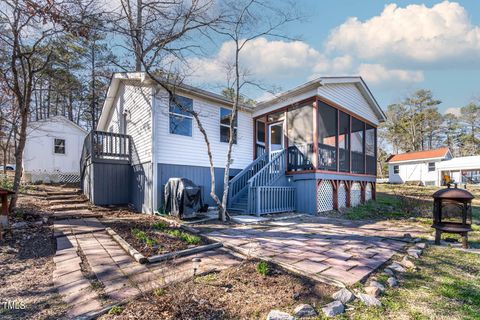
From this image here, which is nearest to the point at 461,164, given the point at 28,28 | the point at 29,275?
the point at 29,275

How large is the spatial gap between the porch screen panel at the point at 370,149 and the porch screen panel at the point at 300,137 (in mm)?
4113

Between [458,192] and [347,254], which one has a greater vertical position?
[458,192]

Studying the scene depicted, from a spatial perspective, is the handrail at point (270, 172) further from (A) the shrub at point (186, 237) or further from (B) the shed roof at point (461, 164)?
(B) the shed roof at point (461, 164)

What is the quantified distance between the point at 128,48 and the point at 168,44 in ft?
3.85

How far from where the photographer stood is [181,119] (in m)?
9.10

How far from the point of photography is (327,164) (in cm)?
987

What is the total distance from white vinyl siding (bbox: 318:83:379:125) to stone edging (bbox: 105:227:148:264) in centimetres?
772

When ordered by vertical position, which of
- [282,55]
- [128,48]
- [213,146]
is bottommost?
[213,146]

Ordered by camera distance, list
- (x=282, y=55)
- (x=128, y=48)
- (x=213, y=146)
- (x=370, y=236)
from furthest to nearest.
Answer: (x=213, y=146)
(x=282, y=55)
(x=128, y=48)
(x=370, y=236)

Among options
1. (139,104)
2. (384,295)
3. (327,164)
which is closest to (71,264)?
(384,295)

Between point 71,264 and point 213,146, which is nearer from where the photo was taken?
point 71,264

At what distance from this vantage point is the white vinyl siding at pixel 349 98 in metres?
9.65

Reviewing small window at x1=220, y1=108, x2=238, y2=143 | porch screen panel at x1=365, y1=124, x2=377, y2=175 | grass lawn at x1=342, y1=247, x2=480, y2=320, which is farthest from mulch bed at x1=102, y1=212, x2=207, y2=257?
porch screen panel at x1=365, y1=124, x2=377, y2=175

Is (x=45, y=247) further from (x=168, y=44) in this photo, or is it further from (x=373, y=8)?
(x=373, y=8)
